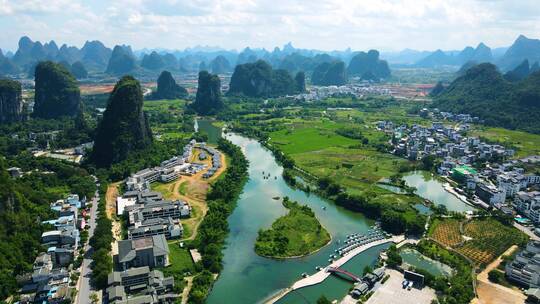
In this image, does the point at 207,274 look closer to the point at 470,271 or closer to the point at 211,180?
the point at 470,271

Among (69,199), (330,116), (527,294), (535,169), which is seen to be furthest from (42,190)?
(330,116)

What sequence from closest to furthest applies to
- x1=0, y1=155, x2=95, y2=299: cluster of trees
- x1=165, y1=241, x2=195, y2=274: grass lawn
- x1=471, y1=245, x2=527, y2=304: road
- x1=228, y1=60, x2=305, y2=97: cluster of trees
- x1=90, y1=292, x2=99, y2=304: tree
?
x1=90, y1=292, x2=99, y2=304: tree
x1=471, y1=245, x2=527, y2=304: road
x1=0, y1=155, x2=95, y2=299: cluster of trees
x1=165, y1=241, x2=195, y2=274: grass lawn
x1=228, y1=60, x2=305, y2=97: cluster of trees

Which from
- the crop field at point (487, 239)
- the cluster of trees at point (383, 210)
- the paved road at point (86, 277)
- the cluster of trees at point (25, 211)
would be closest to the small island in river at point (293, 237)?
the cluster of trees at point (383, 210)

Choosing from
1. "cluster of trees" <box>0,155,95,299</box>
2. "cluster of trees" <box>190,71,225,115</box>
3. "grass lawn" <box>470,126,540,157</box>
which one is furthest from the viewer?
"cluster of trees" <box>190,71,225,115</box>

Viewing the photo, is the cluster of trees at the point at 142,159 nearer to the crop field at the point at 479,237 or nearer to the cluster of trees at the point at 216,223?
the cluster of trees at the point at 216,223

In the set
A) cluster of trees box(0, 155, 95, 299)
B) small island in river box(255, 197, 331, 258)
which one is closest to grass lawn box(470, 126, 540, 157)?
small island in river box(255, 197, 331, 258)

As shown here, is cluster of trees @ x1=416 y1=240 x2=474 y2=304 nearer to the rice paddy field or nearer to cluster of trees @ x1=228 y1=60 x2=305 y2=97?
the rice paddy field
